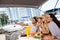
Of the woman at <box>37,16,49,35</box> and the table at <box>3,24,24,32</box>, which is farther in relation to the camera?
the table at <box>3,24,24,32</box>

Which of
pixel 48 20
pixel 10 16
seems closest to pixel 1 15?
pixel 10 16

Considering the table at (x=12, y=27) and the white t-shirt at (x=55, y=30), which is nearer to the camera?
the white t-shirt at (x=55, y=30)

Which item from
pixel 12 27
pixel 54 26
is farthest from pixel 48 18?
pixel 12 27

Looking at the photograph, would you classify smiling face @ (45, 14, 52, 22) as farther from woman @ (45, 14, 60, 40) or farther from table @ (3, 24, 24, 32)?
table @ (3, 24, 24, 32)

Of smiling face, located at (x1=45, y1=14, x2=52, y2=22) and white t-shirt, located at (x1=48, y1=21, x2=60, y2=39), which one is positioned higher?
smiling face, located at (x1=45, y1=14, x2=52, y2=22)

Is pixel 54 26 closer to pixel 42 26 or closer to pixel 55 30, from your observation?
pixel 55 30

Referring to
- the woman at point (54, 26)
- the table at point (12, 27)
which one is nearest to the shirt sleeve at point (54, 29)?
the woman at point (54, 26)

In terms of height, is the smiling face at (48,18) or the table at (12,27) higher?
the smiling face at (48,18)

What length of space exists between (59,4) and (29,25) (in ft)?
1.34

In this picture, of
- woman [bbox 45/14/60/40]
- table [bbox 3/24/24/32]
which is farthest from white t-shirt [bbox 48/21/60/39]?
table [bbox 3/24/24/32]

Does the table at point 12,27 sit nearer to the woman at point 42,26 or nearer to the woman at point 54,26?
the woman at point 42,26

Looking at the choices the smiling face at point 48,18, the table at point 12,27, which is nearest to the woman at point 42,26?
the smiling face at point 48,18

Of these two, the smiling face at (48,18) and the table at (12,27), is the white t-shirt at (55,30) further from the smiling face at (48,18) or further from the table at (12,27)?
the table at (12,27)

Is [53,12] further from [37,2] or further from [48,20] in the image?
[37,2]
